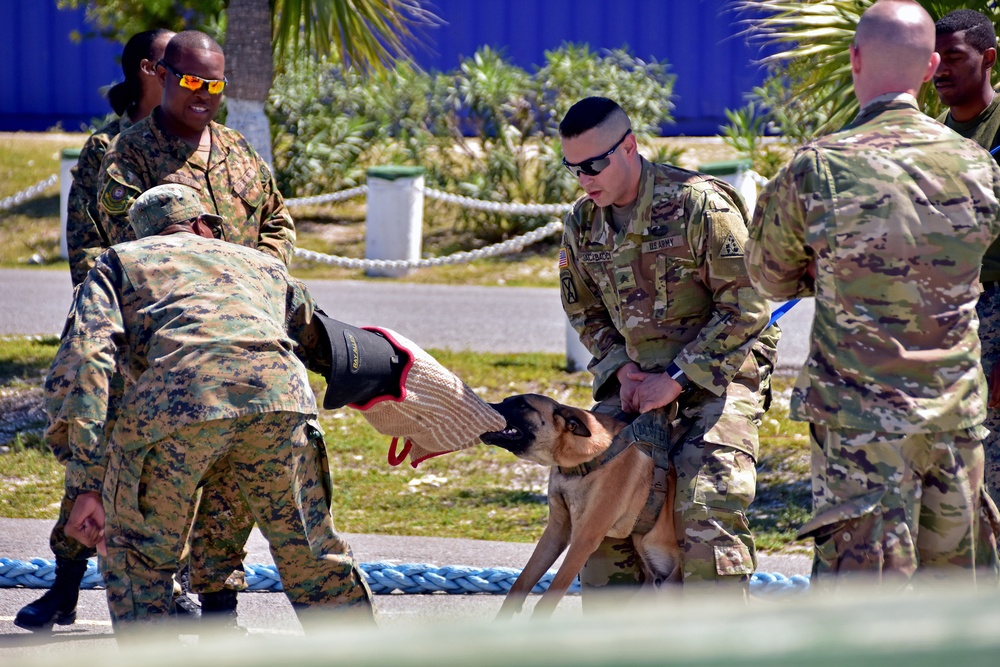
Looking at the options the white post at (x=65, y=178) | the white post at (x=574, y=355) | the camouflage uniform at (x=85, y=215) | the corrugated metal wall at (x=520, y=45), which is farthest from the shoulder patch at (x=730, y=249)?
the corrugated metal wall at (x=520, y=45)

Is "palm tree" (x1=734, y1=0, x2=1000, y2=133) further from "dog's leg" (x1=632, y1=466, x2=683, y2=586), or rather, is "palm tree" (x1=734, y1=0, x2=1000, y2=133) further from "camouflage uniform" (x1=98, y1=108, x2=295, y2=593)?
"dog's leg" (x1=632, y1=466, x2=683, y2=586)

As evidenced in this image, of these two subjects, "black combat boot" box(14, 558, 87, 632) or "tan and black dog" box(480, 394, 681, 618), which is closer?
"tan and black dog" box(480, 394, 681, 618)

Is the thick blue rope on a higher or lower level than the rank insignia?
lower

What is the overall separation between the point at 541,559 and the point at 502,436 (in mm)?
432

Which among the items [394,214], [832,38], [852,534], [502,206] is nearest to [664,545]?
[852,534]

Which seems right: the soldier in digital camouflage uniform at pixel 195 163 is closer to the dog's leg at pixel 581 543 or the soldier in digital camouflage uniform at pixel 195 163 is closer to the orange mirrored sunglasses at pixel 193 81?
the orange mirrored sunglasses at pixel 193 81

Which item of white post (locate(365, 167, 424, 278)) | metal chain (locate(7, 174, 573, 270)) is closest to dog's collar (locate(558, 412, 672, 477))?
metal chain (locate(7, 174, 573, 270))

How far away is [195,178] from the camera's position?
4.79 meters

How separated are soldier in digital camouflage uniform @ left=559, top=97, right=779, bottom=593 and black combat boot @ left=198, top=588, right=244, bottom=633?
4.52 feet

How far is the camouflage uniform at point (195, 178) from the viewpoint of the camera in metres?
4.75

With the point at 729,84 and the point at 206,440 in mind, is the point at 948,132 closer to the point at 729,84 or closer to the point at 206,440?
the point at 206,440

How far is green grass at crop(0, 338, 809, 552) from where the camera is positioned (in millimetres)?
6422

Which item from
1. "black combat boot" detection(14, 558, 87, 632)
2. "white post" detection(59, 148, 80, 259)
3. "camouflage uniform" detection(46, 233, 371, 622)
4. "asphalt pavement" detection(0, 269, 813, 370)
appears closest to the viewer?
"camouflage uniform" detection(46, 233, 371, 622)

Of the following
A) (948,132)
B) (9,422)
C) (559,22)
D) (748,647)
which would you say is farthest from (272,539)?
(559,22)
